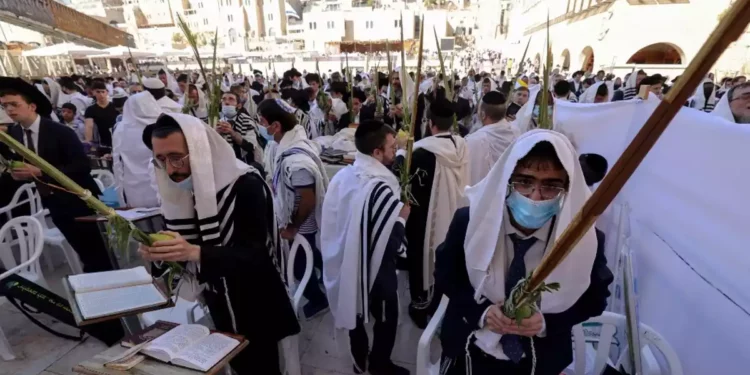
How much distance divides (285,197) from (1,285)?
2.22 m

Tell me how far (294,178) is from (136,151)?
182 cm

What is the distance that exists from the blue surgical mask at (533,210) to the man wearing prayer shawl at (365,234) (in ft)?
3.23

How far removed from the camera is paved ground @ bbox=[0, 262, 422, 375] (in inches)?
112

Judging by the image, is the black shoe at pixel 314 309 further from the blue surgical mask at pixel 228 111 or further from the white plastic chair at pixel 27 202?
the blue surgical mask at pixel 228 111

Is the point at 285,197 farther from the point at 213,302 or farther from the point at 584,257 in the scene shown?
the point at 584,257

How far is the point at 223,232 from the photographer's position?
1865 millimetres

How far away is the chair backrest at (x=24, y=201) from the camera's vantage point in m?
3.70

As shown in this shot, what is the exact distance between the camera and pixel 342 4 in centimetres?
6519

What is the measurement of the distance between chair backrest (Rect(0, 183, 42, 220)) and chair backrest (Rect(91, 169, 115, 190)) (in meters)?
0.79

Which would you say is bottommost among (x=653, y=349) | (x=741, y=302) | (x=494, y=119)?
(x=653, y=349)

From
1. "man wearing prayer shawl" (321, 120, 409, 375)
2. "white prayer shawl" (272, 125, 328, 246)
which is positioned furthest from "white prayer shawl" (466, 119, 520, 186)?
"white prayer shawl" (272, 125, 328, 246)

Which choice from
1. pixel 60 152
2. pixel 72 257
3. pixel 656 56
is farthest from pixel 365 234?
pixel 656 56

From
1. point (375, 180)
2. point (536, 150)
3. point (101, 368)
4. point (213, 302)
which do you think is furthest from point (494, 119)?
point (101, 368)

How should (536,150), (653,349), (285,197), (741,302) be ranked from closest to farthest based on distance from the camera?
(536,150), (741,302), (653,349), (285,197)
